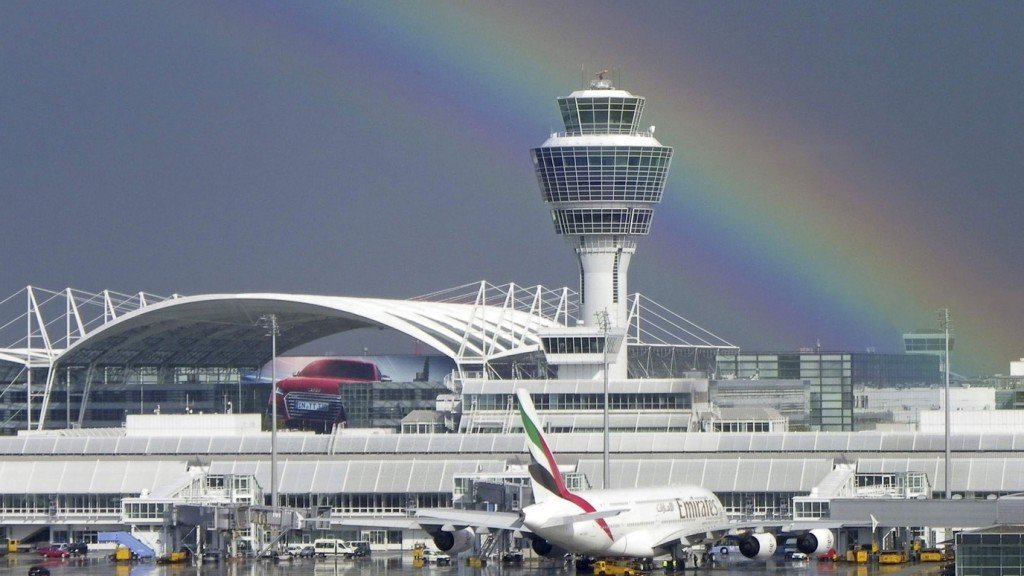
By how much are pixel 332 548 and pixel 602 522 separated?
95.5 ft

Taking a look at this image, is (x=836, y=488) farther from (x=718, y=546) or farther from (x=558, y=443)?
(x=558, y=443)

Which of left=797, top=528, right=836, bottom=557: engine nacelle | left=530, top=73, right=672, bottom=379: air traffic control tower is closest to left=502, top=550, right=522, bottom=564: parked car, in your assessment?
left=797, top=528, right=836, bottom=557: engine nacelle

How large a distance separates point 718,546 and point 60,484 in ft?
176

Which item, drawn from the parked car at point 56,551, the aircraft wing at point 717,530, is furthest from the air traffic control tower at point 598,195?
the aircraft wing at point 717,530

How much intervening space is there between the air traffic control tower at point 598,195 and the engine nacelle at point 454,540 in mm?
71984

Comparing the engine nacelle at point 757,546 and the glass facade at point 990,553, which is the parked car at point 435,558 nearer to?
the engine nacelle at point 757,546

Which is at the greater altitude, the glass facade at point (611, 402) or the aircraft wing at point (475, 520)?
the glass facade at point (611, 402)

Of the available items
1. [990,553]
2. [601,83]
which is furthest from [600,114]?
[990,553]

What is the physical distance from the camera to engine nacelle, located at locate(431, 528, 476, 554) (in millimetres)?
104062

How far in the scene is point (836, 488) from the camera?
12638 centimetres

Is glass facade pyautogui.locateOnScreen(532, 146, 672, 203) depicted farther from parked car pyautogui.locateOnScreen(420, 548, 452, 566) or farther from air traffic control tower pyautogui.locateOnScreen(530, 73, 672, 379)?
parked car pyautogui.locateOnScreen(420, 548, 452, 566)

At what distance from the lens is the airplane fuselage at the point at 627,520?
95375mm

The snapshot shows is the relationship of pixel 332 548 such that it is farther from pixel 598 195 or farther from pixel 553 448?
pixel 598 195

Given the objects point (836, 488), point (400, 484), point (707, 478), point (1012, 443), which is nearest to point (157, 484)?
point (400, 484)
